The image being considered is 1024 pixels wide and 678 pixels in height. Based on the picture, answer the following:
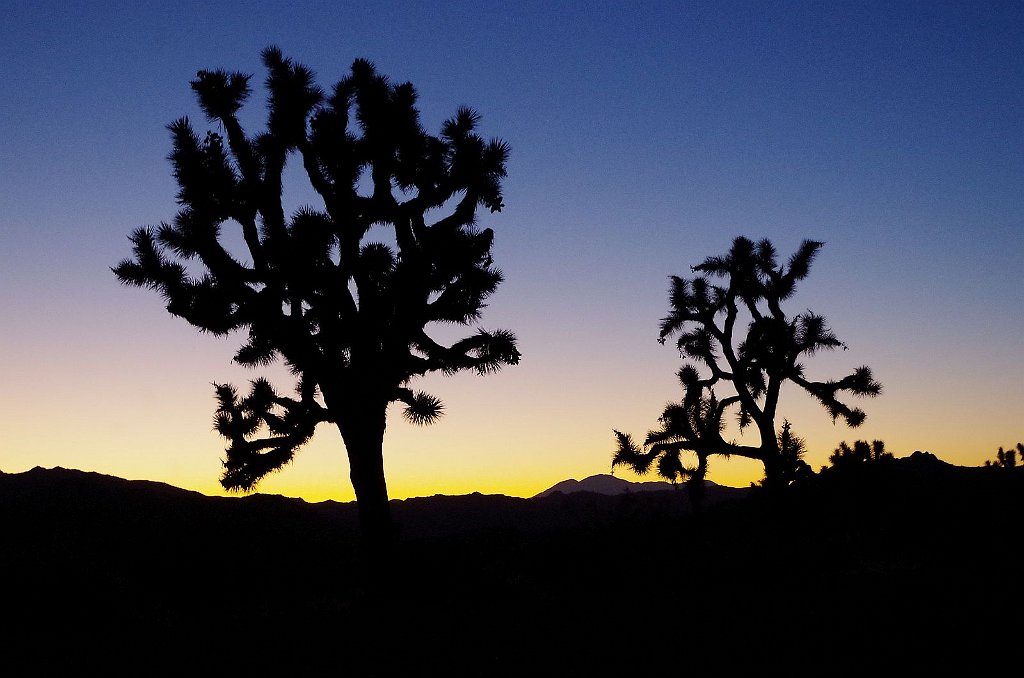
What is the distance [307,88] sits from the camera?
34.8ft

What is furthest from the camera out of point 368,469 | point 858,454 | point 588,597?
point 858,454

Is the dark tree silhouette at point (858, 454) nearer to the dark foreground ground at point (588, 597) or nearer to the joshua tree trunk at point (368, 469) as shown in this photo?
the dark foreground ground at point (588, 597)

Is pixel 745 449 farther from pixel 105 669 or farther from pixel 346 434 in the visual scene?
pixel 105 669

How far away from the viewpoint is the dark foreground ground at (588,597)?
5.88 meters

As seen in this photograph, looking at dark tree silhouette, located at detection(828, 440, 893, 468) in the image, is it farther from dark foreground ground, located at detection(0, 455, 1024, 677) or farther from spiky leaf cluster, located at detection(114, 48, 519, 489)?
spiky leaf cluster, located at detection(114, 48, 519, 489)

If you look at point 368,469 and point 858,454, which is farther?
point 858,454

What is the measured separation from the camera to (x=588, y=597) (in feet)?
28.4

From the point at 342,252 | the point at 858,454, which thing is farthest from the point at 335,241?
the point at 858,454

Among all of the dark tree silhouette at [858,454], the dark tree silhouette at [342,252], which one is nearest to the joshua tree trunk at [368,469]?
the dark tree silhouette at [342,252]

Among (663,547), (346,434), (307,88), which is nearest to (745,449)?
(663,547)

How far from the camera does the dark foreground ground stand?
588 cm

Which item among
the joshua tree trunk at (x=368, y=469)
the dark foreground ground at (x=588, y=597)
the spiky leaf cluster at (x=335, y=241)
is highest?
the spiky leaf cluster at (x=335, y=241)

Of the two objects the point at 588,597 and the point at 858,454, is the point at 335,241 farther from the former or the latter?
the point at 858,454

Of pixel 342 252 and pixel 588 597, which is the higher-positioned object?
pixel 342 252
